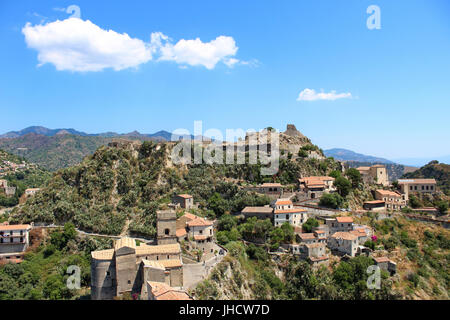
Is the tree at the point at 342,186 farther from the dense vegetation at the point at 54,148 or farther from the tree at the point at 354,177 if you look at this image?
the dense vegetation at the point at 54,148

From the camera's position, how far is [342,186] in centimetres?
4825

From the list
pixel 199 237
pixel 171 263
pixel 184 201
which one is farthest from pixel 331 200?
pixel 171 263

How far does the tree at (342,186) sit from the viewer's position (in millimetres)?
48250

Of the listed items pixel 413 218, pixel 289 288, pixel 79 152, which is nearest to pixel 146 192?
pixel 289 288

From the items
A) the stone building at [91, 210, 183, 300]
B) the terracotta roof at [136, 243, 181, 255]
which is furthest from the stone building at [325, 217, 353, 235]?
the stone building at [91, 210, 183, 300]

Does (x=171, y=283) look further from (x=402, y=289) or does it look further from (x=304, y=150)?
(x=304, y=150)

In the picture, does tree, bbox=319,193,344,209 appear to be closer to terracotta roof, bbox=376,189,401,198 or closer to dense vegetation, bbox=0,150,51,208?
terracotta roof, bbox=376,189,401,198

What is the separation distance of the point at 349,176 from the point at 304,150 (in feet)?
31.2

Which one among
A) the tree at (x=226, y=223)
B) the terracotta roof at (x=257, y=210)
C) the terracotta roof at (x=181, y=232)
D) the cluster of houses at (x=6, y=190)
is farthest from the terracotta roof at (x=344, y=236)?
the cluster of houses at (x=6, y=190)

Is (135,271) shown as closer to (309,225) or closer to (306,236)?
(306,236)

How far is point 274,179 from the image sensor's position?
174 ft

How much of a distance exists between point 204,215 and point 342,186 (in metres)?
20.2

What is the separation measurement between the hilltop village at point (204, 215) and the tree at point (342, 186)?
0.14 metres

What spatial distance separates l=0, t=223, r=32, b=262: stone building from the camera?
126 ft
